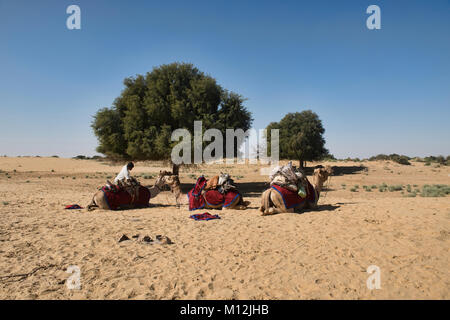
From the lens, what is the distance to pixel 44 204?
11.7 m

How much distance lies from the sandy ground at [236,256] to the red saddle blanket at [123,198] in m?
1.82

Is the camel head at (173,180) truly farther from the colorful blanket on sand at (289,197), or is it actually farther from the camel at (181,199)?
the colorful blanket on sand at (289,197)

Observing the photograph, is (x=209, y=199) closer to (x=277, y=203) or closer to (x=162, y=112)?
(x=277, y=203)

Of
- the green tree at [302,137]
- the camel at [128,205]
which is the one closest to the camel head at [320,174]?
the camel at [128,205]

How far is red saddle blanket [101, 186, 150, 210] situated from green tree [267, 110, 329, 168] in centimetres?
2694

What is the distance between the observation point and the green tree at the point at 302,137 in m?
35.9

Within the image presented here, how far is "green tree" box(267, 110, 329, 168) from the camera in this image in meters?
35.9

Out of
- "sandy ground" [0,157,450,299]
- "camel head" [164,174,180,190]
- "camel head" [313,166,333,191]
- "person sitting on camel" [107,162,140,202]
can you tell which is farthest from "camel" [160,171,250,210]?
"camel head" [313,166,333,191]

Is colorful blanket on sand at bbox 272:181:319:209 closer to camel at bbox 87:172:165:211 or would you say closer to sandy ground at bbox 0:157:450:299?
sandy ground at bbox 0:157:450:299

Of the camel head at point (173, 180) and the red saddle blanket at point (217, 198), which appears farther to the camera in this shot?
the camel head at point (173, 180)

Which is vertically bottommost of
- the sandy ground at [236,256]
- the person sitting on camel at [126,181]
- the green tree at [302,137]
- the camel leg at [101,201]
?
the sandy ground at [236,256]

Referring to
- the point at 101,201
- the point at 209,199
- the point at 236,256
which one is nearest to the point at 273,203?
the point at 209,199
